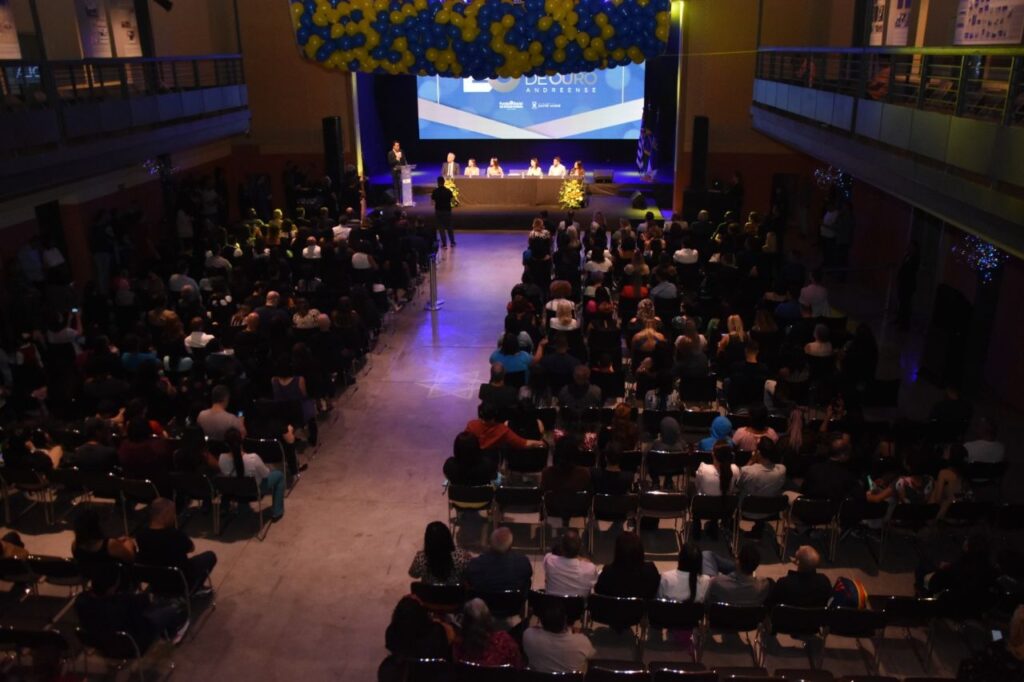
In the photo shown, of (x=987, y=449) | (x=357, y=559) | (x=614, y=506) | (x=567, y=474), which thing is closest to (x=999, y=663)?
(x=614, y=506)

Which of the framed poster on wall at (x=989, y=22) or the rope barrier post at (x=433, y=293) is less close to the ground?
the framed poster on wall at (x=989, y=22)

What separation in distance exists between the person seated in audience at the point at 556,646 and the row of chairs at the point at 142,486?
327cm

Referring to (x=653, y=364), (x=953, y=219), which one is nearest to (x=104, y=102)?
(x=653, y=364)

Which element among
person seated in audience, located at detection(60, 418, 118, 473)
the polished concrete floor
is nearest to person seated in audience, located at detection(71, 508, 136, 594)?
the polished concrete floor

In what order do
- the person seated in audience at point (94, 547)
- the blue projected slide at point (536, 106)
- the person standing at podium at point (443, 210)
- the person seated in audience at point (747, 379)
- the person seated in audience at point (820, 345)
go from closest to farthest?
1. the person seated in audience at point (94, 547)
2. the person seated in audience at point (747, 379)
3. the person seated in audience at point (820, 345)
4. the person standing at podium at point (443, 210)
5. the blue projected slide at point (536, 106)

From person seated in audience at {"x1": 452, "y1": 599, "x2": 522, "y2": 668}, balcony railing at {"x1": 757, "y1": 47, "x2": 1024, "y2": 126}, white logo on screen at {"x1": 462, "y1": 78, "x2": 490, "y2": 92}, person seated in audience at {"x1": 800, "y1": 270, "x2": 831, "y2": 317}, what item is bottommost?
person seated in audience at {"x1": 452, "y1": 599, "x2": 522, "y2": 668}

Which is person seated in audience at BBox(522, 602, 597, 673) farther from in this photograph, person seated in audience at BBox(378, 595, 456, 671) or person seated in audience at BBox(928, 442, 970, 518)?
person seated in audience at BBox(928, 442, 970, 518)

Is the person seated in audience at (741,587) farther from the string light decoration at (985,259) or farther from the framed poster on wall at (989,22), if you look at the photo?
the framed poster on wall at (989,22)

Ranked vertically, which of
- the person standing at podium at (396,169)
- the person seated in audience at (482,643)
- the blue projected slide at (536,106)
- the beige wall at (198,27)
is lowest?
the person seated in audience at (482,643)

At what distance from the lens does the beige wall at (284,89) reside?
20.4 meters

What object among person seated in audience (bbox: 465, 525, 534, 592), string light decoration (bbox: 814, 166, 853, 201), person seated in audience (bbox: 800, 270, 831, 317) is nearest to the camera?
person seated in audience (bbox: 465, 525, 534, 592)

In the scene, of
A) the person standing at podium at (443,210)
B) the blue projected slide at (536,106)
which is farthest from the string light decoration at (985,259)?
the blue projected slide at (536,106)

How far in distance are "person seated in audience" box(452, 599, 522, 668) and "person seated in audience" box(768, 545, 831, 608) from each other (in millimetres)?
1992

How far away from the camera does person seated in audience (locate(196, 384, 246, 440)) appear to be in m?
7.84
